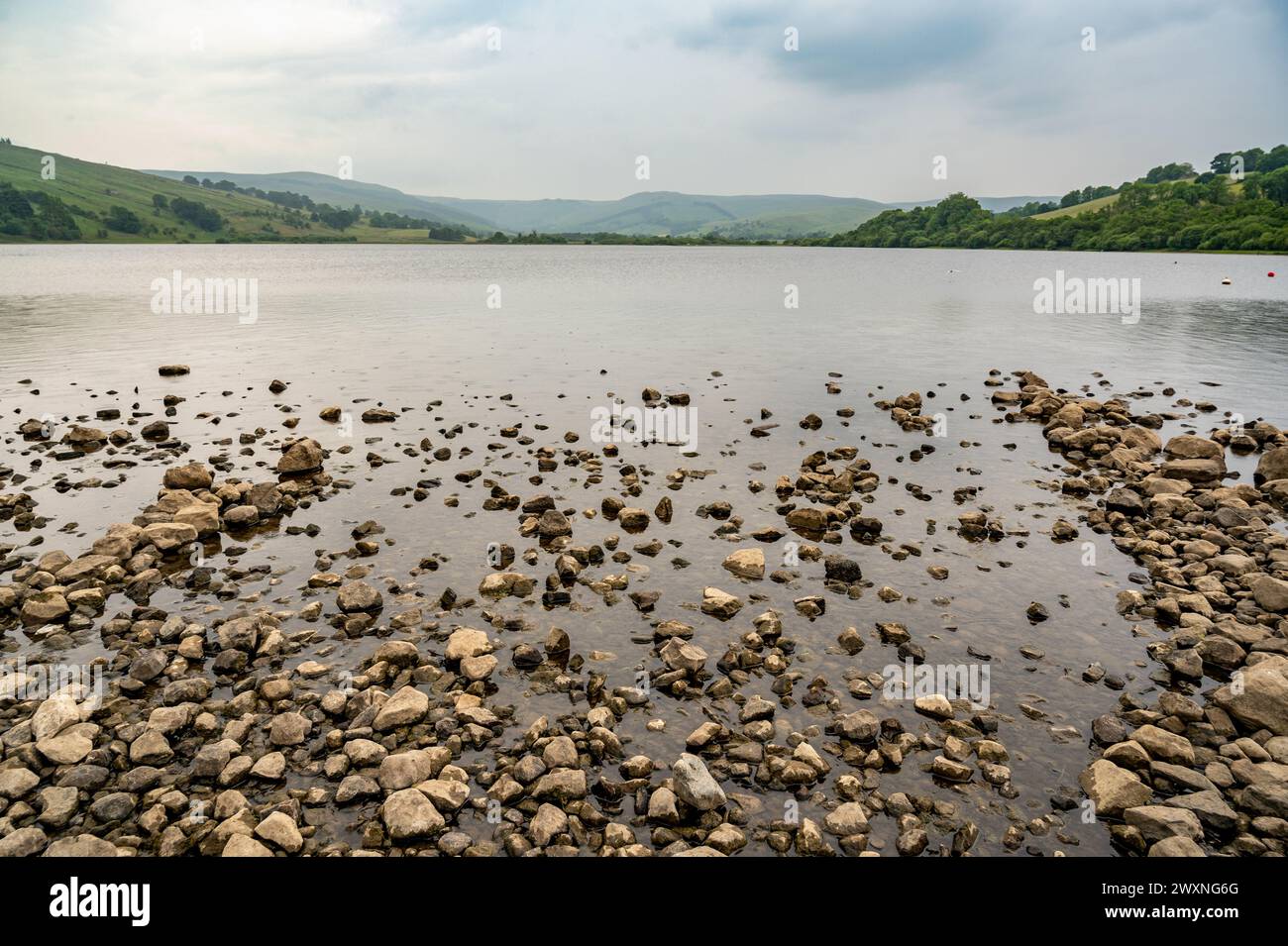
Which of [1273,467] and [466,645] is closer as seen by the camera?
[466,645]

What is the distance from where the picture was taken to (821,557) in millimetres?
18125

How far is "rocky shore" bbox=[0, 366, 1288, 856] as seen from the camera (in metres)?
9.52

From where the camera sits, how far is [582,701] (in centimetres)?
1231

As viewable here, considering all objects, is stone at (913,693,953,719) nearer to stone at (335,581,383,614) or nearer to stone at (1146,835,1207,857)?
stone at (1146,835,1207,857)

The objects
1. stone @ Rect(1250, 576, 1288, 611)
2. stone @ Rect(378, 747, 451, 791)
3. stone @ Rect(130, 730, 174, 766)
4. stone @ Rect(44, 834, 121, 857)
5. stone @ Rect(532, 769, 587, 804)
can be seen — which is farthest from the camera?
stone @ Rect(1250, 576, 1288, 611)

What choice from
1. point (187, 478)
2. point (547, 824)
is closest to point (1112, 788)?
point (547, 824)

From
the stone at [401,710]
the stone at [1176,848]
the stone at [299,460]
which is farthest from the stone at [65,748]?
the stone at [1176,848]

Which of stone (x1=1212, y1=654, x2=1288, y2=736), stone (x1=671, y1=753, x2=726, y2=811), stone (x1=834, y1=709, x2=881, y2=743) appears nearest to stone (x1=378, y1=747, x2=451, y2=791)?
stone (x1=671, y1=753, x2=726, y2=811)

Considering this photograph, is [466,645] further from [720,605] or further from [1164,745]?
[1164,745]

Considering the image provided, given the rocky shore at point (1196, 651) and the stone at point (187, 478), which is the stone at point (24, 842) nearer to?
the rocky shore at point (1196, 651)

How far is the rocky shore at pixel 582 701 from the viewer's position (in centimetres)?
952
